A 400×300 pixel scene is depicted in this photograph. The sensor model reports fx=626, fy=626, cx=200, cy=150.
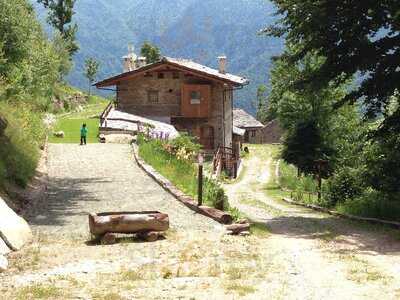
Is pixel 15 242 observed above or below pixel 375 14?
below

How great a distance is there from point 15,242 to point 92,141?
26.1 meters

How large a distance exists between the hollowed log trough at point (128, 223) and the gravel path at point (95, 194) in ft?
3.32

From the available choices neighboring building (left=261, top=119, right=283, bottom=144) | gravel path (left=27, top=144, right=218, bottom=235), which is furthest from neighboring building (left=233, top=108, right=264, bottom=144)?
gravel path (left=27, top=144, right=218, bottom=235)

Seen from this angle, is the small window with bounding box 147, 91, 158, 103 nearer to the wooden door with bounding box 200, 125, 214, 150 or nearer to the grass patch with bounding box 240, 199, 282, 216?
the wooden door with bounding box 200, 125, 214, 150

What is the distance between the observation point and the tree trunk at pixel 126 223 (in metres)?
13.3

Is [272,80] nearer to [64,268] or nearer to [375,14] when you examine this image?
[375,14]

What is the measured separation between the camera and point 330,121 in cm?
5228

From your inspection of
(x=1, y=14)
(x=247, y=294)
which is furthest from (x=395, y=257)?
(x=1, y=14)

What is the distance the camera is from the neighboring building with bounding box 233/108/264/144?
103 metres

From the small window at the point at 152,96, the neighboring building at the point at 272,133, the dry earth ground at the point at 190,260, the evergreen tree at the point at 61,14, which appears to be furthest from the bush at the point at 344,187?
the neighboring building at the point at 272,133

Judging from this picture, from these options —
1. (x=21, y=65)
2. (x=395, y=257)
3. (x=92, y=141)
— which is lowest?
(x=395, y=257)

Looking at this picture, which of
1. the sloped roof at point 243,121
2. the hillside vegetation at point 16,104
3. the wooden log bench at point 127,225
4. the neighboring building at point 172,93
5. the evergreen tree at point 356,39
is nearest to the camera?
the wooden log bench at point 127,225

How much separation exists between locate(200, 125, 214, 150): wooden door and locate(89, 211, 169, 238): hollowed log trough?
35458 mm

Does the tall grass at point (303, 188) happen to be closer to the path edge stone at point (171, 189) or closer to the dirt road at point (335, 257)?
the path edge stone at point (171, 189)
